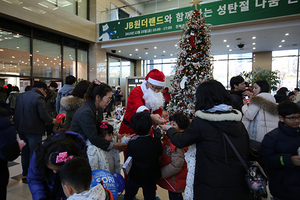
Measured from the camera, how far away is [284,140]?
1503 mm

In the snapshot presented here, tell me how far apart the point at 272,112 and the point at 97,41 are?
10.7 meters

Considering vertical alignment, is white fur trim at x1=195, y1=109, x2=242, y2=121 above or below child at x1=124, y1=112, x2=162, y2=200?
above

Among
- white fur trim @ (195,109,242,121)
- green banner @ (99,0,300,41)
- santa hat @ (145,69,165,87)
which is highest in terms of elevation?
green banner @ (99,0,300,41)

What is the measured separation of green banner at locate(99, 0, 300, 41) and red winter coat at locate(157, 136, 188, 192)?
5355 millimetres

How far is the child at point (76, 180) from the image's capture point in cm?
103

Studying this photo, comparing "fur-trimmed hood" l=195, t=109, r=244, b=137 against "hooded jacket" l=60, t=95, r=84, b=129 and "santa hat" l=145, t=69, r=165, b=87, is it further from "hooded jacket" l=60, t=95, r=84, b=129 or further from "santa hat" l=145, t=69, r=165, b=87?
"hooded jacket" l=60, t=95, r=84, b=129

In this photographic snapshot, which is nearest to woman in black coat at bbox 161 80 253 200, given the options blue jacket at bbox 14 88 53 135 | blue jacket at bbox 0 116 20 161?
blue jacket at bbox 0 116 20 161

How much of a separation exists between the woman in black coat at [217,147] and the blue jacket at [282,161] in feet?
1.23

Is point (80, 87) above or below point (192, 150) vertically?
above

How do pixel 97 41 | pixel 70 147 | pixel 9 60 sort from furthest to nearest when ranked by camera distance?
pixel 97 41 → pixel 9 60 → pixel 70 147

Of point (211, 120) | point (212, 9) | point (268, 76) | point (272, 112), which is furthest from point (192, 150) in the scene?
point (268, 76)

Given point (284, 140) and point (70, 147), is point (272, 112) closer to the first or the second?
point (284, 140)

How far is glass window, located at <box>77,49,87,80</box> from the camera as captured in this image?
10.9 meters

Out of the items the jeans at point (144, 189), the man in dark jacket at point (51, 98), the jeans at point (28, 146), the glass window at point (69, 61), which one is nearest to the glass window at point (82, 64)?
the glass window at point (69, 61)
